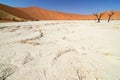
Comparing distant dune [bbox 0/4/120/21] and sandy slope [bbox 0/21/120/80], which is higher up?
distant dune [bbox 0/4/120/21]

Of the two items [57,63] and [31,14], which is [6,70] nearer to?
[57,63]

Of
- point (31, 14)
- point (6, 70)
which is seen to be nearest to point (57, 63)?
point (6, 70)

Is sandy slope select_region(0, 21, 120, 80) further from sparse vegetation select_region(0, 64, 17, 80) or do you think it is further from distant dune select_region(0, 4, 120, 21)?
distant dune select_region(0, 4, 120, 21)

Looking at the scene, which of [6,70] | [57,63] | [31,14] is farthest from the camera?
[31,14]

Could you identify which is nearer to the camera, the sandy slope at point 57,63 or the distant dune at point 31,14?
the sandy slope at point 57,63

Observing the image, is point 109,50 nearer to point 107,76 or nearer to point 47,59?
point 107,76

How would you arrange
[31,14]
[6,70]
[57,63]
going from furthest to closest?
1. [31,14]
2. [57,63]
3. [6,70]

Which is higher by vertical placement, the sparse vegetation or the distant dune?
the distant dune

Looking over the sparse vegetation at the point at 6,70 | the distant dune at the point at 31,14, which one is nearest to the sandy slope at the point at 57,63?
the sparse vegetation at the point at 6,70

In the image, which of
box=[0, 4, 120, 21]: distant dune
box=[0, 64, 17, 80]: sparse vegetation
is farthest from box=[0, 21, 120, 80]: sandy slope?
box=[0, 4, 120, 21]: distant dune

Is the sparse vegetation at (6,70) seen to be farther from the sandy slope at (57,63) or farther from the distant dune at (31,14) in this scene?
the distant dune at (31,14)

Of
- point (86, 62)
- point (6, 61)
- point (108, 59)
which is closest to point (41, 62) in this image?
point (6, 61)

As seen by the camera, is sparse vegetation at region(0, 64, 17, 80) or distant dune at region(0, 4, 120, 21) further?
distant dune at region(0, 4, 120, 21)

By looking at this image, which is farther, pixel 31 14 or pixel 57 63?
pixel 31 14
